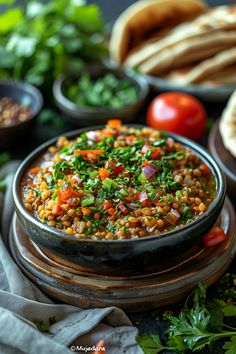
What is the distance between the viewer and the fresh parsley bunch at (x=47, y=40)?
5.32m

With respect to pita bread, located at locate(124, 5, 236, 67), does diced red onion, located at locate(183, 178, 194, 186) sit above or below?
above

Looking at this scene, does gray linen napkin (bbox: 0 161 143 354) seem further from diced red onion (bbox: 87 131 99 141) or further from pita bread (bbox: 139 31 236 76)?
pita bread (bbox: 139 31 236 76)

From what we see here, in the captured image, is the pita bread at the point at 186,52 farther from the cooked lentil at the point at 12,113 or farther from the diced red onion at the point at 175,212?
the diced red onion at the point at 175,212

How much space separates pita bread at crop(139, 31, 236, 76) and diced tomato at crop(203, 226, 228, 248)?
2.23 meters

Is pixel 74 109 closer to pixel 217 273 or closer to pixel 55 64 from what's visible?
pixel 55 64

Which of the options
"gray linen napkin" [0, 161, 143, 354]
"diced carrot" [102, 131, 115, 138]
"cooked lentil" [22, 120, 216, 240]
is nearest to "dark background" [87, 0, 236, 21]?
"diced carrot" [102, 131, 115, 138]

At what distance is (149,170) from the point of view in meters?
3.37

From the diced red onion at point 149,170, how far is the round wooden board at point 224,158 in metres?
0.81

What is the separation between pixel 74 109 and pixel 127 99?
0.55m

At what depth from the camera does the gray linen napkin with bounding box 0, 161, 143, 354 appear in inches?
112

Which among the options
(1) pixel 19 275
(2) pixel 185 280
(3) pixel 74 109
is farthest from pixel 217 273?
(3) pixel 74 109

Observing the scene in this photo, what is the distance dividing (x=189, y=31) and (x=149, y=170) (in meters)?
2.31

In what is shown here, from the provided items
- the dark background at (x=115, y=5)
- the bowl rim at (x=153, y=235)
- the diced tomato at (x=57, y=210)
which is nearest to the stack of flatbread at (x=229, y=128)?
the bowl rim at (x=153, y=235)

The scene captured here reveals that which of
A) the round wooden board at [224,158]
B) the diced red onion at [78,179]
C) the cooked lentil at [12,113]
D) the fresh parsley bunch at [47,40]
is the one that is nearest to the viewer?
the diced red onion at [78,179]
